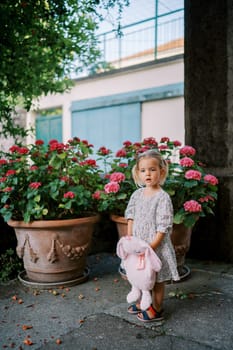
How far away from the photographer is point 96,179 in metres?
3.43

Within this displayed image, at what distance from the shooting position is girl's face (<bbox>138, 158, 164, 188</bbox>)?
233 cm

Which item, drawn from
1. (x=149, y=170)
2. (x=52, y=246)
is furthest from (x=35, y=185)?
(x=149, y=170)

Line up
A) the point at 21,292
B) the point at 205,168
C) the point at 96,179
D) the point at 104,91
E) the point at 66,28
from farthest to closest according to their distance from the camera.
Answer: the point at 104,91
the point at 66,28
the point at 205,168
the point at 96,179
the point at 21,292

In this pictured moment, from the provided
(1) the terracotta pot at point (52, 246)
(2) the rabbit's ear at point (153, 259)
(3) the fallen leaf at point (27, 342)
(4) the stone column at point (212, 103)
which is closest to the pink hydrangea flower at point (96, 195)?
(1) the terracotta pot at point (52, 246)

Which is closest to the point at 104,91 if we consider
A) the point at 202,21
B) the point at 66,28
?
the point at 66,28

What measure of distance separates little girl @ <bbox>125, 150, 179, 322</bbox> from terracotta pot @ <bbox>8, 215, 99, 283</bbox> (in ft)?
2.52

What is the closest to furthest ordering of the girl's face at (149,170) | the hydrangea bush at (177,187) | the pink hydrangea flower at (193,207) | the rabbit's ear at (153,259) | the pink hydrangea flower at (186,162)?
the rabbit's ear at (153,259) < the girl's face at (149,170) < the pink hydrangea flower at (193,207) < the hydrangea bush at (177,187) < the pink hydrangea flower at (186,162)

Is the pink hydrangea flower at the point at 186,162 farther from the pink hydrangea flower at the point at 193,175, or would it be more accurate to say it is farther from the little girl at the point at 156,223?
the little girl at the point at 156,223

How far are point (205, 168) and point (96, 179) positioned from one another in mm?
1148

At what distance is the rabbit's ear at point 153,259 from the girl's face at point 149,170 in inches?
17.3

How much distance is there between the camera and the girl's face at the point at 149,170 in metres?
2.33

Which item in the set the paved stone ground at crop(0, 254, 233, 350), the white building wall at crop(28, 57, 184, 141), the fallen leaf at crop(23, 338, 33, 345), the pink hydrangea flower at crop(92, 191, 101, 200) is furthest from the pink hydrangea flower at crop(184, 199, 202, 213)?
the white building wall at crop(28, 57, 184, 141)

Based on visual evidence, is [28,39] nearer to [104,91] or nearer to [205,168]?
[205,168]

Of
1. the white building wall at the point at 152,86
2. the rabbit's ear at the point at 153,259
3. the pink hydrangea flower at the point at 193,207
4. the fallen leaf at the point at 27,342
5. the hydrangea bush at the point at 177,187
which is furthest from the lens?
the white building wall at the point at 152,86
